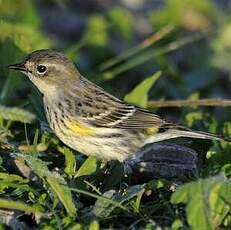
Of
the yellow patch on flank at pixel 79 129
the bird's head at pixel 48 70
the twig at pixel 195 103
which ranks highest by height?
the bird's head at pixel 48 70

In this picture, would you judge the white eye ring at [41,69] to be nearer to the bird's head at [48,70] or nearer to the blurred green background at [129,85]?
the bird's head at [48,70]

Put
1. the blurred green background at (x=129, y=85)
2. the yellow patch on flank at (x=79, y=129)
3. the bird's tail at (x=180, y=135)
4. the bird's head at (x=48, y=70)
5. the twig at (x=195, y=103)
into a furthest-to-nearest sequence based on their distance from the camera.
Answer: the twig at (x=195, y=103) → the bird's head at (x=48, y=70) → the yellow patch on flank at (x=79, y=129) → the bird's tail at (x=180, y=135) → the blurred green background at (x=129, y=85)

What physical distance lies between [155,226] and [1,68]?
114 inches

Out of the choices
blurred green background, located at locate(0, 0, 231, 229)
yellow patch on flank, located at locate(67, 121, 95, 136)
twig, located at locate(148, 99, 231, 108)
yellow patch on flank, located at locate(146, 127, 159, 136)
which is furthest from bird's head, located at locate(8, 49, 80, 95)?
twig, located at locate(148, 99, 231, 108)

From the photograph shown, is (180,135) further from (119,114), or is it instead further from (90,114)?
(90,114)

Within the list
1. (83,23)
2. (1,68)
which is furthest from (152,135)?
(83,23)

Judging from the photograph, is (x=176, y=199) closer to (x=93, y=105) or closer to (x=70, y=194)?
(x=70, y=194)

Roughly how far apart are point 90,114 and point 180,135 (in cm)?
72

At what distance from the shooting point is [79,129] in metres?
6.20

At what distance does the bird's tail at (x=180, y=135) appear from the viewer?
19.7 ft

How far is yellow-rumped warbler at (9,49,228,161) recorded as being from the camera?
6234mm

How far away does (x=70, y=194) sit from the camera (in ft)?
16.2

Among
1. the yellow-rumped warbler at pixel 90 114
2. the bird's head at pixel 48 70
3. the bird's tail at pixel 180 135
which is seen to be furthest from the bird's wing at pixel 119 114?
the bird's head at pixel 48 70

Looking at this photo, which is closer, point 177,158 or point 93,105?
point 177,158
